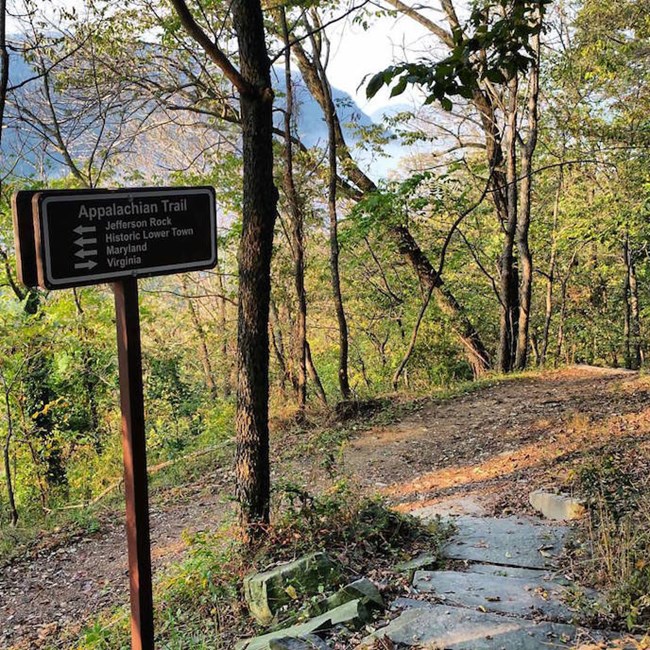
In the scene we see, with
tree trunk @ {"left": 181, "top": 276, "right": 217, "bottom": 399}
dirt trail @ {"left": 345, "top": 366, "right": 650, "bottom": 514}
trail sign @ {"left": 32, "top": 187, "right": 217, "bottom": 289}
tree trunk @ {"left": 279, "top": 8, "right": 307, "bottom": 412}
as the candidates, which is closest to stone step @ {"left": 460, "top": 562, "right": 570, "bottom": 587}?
dirt trail @ {"left": 345, "top": 366, "right": 650, "bottom": 514}

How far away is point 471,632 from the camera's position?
8.54 ft

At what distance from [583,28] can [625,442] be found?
764 cm

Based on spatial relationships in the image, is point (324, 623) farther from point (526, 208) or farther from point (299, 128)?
point (526, 208)

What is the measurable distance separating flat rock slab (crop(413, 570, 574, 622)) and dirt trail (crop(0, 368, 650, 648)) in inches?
62.1

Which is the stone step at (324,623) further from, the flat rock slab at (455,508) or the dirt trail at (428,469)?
the flat rock slab at (455,508)

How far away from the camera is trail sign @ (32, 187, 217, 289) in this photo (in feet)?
6.99

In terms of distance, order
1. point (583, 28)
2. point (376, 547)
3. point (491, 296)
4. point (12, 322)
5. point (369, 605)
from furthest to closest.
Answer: point (491, 296) → point (583, 28) → point (12, 322) → point (376, 547) → point (369, 605)

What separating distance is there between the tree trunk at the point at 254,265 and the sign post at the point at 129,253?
144 centimetres

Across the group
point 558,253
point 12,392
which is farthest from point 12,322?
point 558,253

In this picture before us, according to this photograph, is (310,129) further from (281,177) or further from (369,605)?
(369,605)

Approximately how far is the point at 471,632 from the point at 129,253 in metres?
2.15

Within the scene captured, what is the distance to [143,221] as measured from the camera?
2.41 metres

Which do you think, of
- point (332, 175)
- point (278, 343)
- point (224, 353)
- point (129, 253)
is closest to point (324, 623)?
point (129, 253)

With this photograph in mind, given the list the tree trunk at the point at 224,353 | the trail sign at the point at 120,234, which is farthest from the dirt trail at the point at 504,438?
the tree trunk at the point at 224,353
